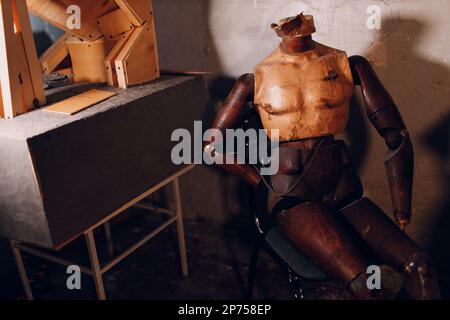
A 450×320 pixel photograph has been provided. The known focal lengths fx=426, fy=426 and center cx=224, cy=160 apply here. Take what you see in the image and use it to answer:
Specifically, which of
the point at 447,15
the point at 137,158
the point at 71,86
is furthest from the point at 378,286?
the point at 71,86

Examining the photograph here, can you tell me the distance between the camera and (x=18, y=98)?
191 centimetres

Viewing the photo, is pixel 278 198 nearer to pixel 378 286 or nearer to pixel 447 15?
pixel 378 286

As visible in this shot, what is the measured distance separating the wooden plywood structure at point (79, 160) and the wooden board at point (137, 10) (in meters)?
0.35

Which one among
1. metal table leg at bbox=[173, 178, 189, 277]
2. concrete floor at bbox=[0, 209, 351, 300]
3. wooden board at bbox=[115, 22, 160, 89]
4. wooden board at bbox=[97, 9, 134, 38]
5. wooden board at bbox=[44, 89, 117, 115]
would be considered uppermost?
wooden board at bbox=[97, 9, 134, 38]

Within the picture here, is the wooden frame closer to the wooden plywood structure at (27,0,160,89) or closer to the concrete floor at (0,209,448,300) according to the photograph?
the wooden plywood structure at (27,0,160,89)

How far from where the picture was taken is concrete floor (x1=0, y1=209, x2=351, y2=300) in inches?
107

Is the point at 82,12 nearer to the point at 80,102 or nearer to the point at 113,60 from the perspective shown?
the point at 113,60

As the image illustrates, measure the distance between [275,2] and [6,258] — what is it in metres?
2.42

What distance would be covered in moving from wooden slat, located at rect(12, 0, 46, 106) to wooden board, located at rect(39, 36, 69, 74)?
49cm

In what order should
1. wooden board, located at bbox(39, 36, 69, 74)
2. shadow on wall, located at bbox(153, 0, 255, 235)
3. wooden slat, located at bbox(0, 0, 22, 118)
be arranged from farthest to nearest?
1. shadow on wall, located at bbox(153, 0, 255, 235)
2. wooden board, located at bbox(39, 36, 69, 74)
3. wooden slat, located at bbox(0, 0, 22, 118)

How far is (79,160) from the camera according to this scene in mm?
1841

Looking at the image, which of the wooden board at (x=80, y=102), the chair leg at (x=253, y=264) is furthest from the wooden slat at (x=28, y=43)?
the chair leg at (x=253, y=264)

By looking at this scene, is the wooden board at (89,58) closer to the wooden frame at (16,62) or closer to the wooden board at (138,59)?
the wooden board at (138,59)

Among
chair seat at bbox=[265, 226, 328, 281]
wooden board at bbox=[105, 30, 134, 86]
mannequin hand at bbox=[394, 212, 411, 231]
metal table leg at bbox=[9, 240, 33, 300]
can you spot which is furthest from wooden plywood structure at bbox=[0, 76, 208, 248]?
mannequin hand at bbox=[394, 212, 411, 231]
